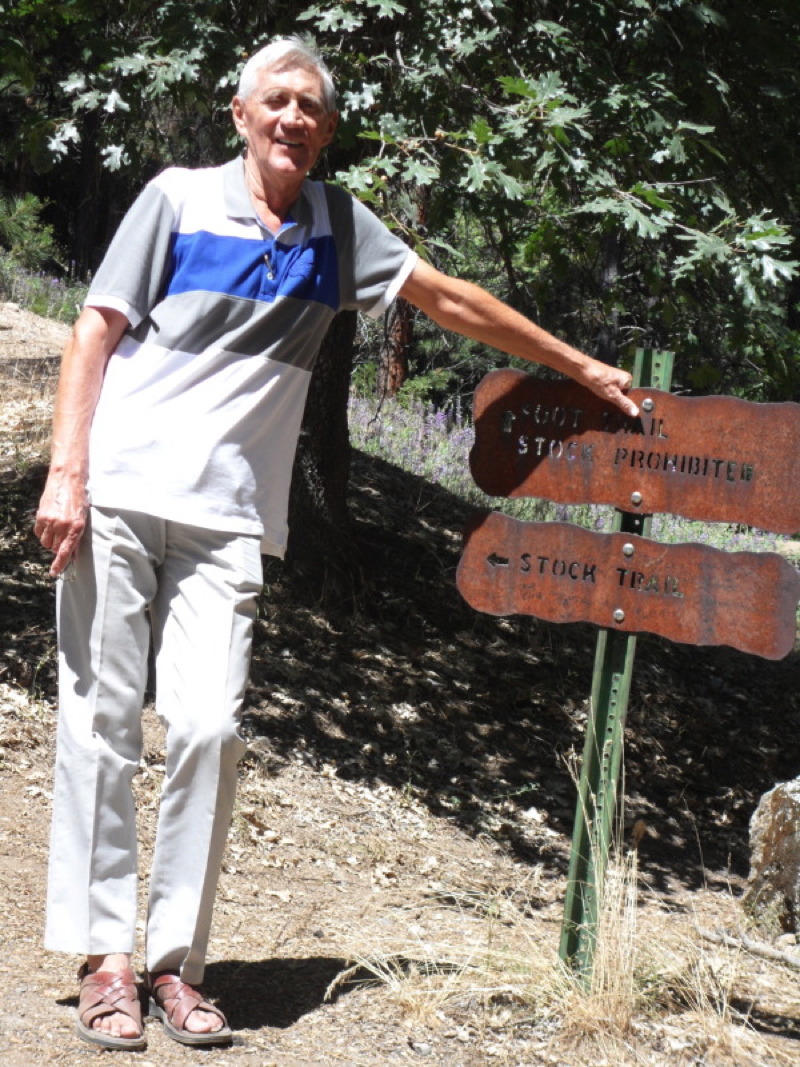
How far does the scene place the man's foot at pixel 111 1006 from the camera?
9.70ft

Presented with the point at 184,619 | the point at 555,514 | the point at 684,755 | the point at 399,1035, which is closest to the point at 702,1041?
the point at 399,1035

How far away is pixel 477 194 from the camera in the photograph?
16.1ft

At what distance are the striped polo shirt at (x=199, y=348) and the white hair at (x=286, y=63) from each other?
0.73ft

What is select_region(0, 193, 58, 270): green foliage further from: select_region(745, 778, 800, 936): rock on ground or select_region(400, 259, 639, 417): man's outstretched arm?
select_region(400, 259, 639, 417): man's outstretched arm

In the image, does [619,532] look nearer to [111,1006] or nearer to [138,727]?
[138,727]

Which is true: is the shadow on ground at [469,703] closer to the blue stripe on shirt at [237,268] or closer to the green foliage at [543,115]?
the green foliage at [543,115]

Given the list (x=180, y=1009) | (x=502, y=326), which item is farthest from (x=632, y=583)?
(x=180, y=1009)

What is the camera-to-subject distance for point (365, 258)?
10.6 ft

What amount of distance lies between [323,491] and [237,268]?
13.7 feet

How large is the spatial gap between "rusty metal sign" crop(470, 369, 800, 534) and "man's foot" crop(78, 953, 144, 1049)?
4.86ft

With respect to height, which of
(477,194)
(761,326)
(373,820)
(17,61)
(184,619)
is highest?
(17,61)

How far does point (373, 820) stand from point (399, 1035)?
7.23 feet

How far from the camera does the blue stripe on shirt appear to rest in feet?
9.69

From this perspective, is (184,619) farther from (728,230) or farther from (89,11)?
(89,11)
